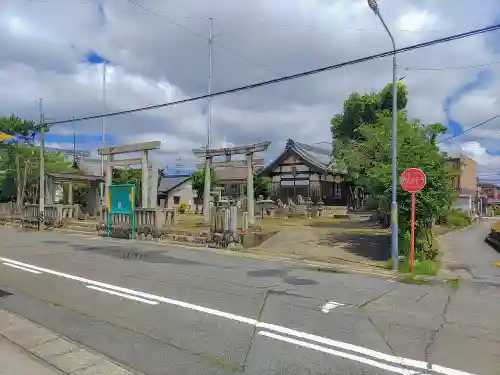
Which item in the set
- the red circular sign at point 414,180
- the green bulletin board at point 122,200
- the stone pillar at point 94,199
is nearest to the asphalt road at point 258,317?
the red circular sign at point 414,180

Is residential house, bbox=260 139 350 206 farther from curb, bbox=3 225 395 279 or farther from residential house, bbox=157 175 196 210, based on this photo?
curb, bbox=3 225 395 279

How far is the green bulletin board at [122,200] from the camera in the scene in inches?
784

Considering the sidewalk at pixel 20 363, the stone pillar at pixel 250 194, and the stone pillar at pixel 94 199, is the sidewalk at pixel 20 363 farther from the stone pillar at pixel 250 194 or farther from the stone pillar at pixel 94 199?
the stone pillar at pixel 94 199

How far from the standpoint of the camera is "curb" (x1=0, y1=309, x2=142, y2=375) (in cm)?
463

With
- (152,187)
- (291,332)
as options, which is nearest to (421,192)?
(291,332)

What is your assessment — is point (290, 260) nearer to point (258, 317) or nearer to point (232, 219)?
point (232, 219)

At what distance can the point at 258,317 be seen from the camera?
6.68 m

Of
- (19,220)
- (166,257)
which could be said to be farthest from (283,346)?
(19,220)

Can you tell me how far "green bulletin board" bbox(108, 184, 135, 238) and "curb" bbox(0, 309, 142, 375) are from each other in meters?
13.7

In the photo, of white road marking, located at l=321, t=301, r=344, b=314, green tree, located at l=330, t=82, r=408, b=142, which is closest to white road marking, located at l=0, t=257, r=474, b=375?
white road marking, located at l=321, t=301, r=344, b=314

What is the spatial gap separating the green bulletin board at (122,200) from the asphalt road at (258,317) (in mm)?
8411

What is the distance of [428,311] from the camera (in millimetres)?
7270

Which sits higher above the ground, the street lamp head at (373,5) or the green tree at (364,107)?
the green tree at (364,107)

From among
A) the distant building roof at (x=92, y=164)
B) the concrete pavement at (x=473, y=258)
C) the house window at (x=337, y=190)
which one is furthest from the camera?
the distant building roof at (x=92, y=164)
